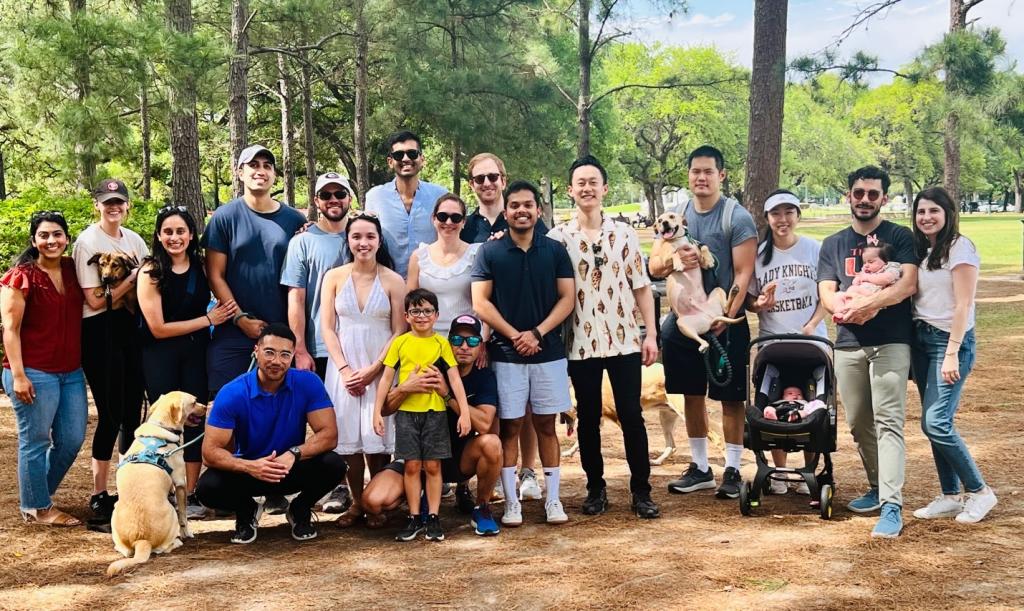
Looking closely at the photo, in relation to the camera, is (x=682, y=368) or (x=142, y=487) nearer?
(x=142, y=487)

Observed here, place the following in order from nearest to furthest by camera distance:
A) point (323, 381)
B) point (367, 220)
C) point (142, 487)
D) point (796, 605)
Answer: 1. point (796, 605)
2. point (142, 487)
3. point (367, 220)
4. point (323, 381)

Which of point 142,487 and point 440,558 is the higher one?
point 142,487

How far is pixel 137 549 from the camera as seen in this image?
15.8ft

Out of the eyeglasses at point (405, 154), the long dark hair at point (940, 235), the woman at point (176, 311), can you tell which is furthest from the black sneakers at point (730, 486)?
the woman at point (176, 311)

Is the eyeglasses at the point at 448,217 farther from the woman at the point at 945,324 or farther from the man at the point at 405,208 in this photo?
the woman at the point at 945,324

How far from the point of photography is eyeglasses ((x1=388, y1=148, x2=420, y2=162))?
6030 mm

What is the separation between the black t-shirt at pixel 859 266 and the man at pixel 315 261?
9.42 ft

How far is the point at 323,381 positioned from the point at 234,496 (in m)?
0.91

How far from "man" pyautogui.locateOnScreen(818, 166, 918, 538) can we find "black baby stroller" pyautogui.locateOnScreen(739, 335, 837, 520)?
174 millimetres

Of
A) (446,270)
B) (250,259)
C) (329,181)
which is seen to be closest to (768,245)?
(446,270)

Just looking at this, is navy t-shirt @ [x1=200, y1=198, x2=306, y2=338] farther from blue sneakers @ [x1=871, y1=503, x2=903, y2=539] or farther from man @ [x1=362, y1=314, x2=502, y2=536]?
blue sneakers @ [x1=871, y1=503, x2=903, y2=539]

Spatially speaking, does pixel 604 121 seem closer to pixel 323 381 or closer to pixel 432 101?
pixel 432 101

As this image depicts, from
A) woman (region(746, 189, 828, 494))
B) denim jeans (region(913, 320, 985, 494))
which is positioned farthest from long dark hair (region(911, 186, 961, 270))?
woman (region(746, 189, 828, 494))

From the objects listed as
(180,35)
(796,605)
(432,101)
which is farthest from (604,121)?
(796,605)
